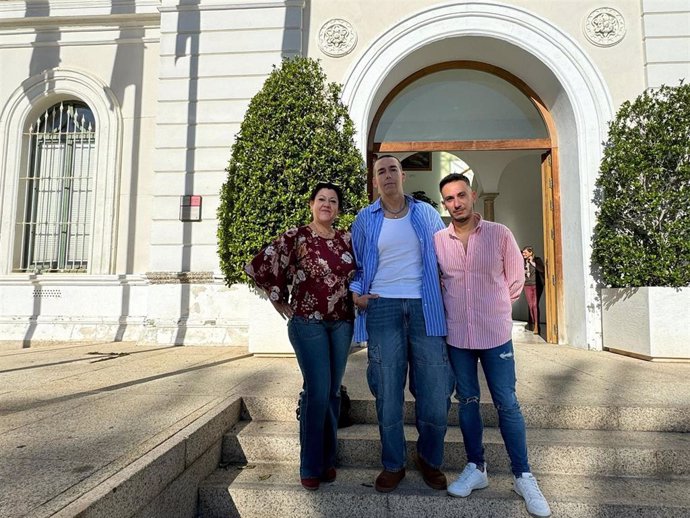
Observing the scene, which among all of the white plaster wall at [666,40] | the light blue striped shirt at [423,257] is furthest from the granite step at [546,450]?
the white plaster wall at [666,40]

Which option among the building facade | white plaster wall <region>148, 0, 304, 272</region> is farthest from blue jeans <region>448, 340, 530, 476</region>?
white plaster wall <region>148, 0, 304, 272</region>

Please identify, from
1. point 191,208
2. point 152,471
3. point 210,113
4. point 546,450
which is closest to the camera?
point 152,471

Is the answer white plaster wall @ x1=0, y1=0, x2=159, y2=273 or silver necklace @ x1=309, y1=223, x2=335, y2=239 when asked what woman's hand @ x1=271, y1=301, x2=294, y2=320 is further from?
white plaster wall @ x1=0, y1=0, x2=159, y2=273

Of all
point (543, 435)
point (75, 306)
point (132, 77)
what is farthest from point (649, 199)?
point (75, 306)

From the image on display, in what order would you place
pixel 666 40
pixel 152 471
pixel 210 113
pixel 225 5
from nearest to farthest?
Answer: pixel 152 471 < pixel 666 40 < pixel 210 113 < pixel 225 5

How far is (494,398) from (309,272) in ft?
3.93

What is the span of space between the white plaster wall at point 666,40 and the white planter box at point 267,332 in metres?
6.04

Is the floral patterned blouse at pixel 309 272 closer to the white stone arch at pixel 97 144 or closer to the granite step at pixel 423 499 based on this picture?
the granite step at pixel 423 499

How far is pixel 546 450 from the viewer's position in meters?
2.59

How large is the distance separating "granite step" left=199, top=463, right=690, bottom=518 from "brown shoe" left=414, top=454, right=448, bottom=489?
1.3 inches

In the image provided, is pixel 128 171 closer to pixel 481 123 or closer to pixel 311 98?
pixel 311 98

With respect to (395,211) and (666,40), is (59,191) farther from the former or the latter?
(666,40)

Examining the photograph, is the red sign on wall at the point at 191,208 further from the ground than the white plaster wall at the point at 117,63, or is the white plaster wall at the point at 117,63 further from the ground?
the white plaster wall at the point at 117,63

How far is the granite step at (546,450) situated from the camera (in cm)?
254
